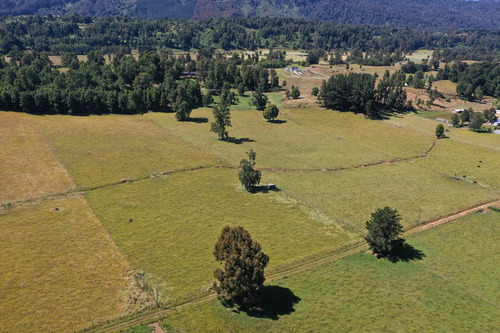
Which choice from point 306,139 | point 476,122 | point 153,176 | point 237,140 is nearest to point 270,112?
point 306,139

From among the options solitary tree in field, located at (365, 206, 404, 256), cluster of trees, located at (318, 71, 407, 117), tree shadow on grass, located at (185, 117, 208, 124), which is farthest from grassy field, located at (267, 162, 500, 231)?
cluster of trees, located at (318, 71, 407, 117)

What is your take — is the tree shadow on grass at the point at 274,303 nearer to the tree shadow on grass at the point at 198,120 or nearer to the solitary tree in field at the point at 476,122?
the tree shadow on grass at the point at 198,120

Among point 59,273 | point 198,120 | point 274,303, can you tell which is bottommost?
point 59,273

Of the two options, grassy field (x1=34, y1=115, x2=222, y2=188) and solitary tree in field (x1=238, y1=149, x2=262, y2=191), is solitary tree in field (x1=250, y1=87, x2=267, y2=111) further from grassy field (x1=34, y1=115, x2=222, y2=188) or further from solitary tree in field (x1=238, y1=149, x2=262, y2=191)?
solitary tree in field (x1=238, y1=149, x2=262, y2=191)

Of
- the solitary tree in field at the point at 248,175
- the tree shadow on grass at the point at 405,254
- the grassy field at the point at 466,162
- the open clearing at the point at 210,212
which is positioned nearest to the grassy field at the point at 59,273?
the open clearing at the point at 210,212

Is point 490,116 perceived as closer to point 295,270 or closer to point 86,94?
point 295,270

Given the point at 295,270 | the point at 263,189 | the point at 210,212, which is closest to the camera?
the point at 295,270
